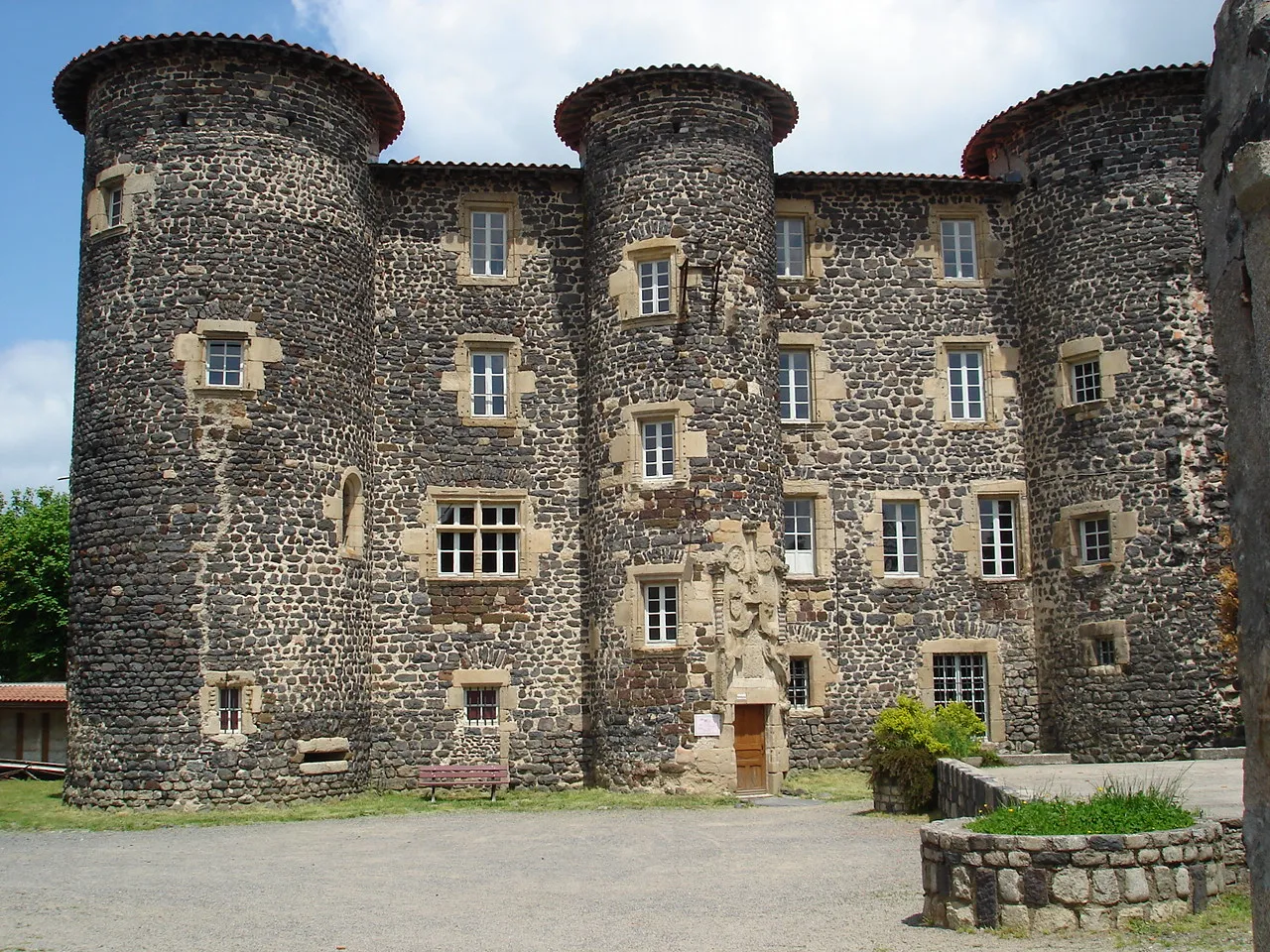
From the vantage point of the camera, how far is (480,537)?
23859 millimetres

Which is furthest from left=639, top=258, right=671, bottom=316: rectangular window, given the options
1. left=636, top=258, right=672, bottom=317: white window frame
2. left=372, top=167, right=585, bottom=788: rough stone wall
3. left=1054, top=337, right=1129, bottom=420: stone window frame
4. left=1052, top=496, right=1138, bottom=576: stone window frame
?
left=1052, top=496, right=1138, bottom=576: stone window frame

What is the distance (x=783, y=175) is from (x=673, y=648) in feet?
30.7

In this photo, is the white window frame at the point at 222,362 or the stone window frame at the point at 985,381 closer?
the white window frame at the point at 222,362

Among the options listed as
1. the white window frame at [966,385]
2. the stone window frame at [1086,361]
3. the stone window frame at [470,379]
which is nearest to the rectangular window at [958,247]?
the white window frame at [966,385]

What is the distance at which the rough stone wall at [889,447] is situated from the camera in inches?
957

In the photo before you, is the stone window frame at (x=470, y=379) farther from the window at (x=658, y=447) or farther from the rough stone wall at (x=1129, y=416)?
the rough stone wall at (x=1129, y=416)

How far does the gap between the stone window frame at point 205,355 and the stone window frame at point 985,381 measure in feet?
39.9

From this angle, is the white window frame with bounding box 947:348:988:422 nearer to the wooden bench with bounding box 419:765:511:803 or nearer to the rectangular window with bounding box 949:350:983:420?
the rectangular window with bounding box 949:350:983:420

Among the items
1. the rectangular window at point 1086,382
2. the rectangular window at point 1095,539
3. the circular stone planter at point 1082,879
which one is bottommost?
the circular stone planter at point 1082,879

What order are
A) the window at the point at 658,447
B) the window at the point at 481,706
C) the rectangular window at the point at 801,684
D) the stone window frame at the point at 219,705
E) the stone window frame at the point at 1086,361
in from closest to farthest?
the stone window frame at the point at 219,705 → the window at the point at 658,447 → the window at the point at 481,706 → the stone window frame at the point at 1086,361 → the rectangular window at the point at 801,684

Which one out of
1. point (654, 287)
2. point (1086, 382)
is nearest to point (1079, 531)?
point (1086, 382)

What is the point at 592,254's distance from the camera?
24422 millimetres

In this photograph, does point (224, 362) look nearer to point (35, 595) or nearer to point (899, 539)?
point (899, 539)

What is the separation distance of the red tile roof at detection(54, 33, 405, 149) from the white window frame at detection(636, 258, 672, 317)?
569cm
